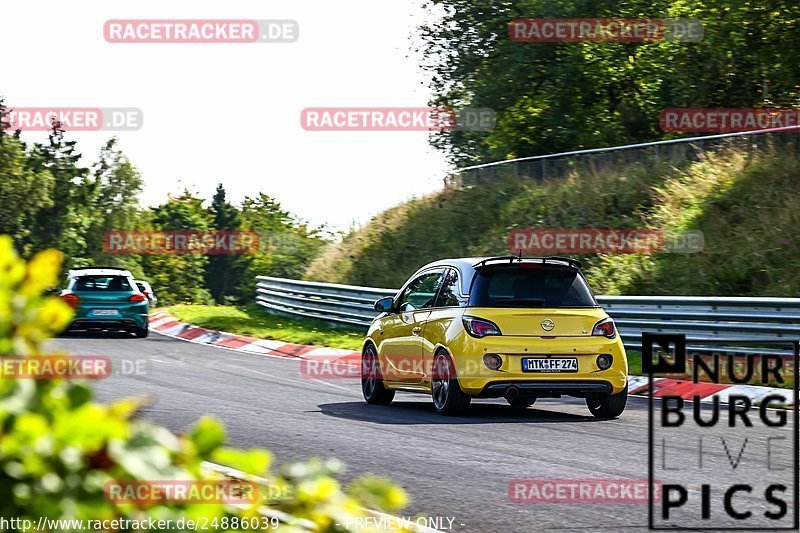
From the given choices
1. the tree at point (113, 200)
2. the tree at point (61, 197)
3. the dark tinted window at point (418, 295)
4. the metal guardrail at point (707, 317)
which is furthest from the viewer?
the tree at point (113, 200)

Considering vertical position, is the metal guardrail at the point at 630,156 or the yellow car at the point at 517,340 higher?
the metal guardrail at the point at 630,156

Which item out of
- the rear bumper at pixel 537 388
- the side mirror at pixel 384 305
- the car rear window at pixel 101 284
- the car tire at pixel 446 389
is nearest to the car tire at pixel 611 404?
the rear bumper at pixel 537 388

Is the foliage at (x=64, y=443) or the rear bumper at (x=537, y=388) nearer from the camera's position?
the foliage at (x=64, y=443)

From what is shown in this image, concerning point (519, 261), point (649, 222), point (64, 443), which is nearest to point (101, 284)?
point (649, 222)

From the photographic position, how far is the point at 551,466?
28.6 ft

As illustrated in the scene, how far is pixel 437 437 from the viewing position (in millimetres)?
10422

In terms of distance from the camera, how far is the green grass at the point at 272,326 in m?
23.7

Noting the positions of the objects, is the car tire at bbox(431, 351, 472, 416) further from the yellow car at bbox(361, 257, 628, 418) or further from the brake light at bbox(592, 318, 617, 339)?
the brake light at bbox(592, 318, 617, 339)

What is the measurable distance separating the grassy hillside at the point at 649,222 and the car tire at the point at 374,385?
8257mm

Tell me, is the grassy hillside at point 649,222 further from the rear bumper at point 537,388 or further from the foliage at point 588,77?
the rear bumper at point 537,388

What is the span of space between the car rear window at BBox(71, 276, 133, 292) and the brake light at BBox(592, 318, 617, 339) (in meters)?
15.1

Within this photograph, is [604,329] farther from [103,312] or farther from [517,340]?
[103,312]

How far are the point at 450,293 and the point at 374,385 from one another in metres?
1.86

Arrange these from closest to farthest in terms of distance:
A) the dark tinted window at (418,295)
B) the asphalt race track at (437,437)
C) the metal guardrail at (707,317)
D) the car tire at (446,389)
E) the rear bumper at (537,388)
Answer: the asphalt race track at (437,437)
the rear bumper at (537,388)
the car tire at (446,389)
the dark tinted window at (418,295)
the metal guardrail at (707,317)
